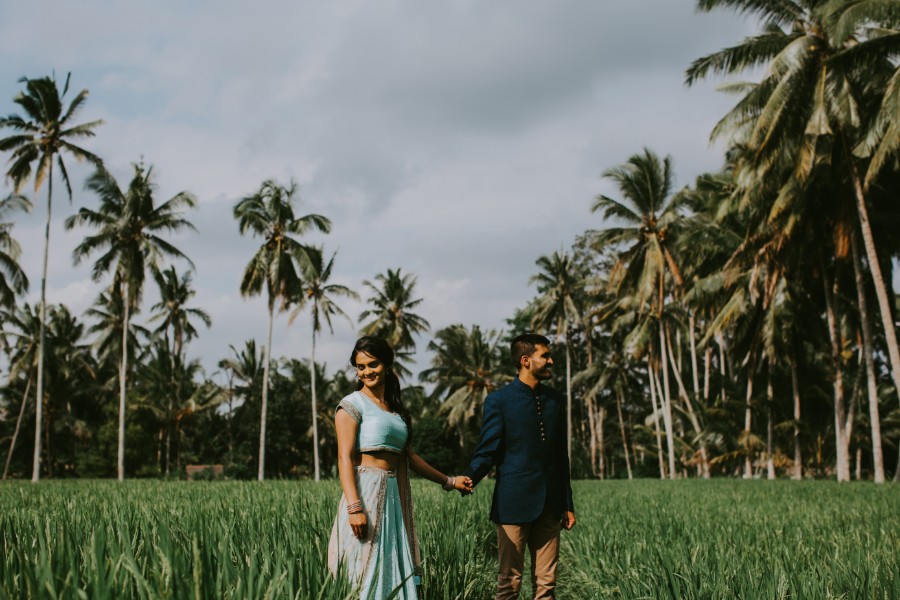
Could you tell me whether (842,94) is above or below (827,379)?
above

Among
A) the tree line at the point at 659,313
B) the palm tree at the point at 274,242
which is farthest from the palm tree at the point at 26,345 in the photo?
the palm tree at the point at 274,242

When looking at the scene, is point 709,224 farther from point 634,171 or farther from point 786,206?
point 786,206

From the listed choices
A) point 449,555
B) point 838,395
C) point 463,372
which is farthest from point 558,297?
point 449,555

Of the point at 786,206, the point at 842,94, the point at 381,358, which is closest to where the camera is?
the point at 381,358

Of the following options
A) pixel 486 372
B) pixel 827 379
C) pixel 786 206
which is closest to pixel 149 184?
pixel 486 372

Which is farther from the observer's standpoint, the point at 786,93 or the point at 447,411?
the point at 447,411

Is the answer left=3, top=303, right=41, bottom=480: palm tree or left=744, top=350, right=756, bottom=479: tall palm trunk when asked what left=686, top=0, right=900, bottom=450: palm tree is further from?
left=3, top=303, right=41, bottom=480: palm tree

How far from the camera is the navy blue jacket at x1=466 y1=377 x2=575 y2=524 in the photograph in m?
3.83

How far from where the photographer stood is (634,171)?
26.2 m

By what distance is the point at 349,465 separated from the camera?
3.17m

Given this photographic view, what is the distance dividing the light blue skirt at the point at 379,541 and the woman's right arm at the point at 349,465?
5 centimetres

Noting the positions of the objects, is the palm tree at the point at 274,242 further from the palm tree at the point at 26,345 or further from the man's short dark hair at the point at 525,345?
the man's short dark hair at the point at 525,345

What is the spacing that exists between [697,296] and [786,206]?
7.65 meters

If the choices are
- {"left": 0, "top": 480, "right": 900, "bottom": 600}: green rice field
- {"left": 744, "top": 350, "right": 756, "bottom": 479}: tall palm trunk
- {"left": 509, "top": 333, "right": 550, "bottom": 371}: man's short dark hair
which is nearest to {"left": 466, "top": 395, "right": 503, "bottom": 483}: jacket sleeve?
{"left": 509, "top": 333, "right": 550, "bottom": 371}: man's short dark hair
